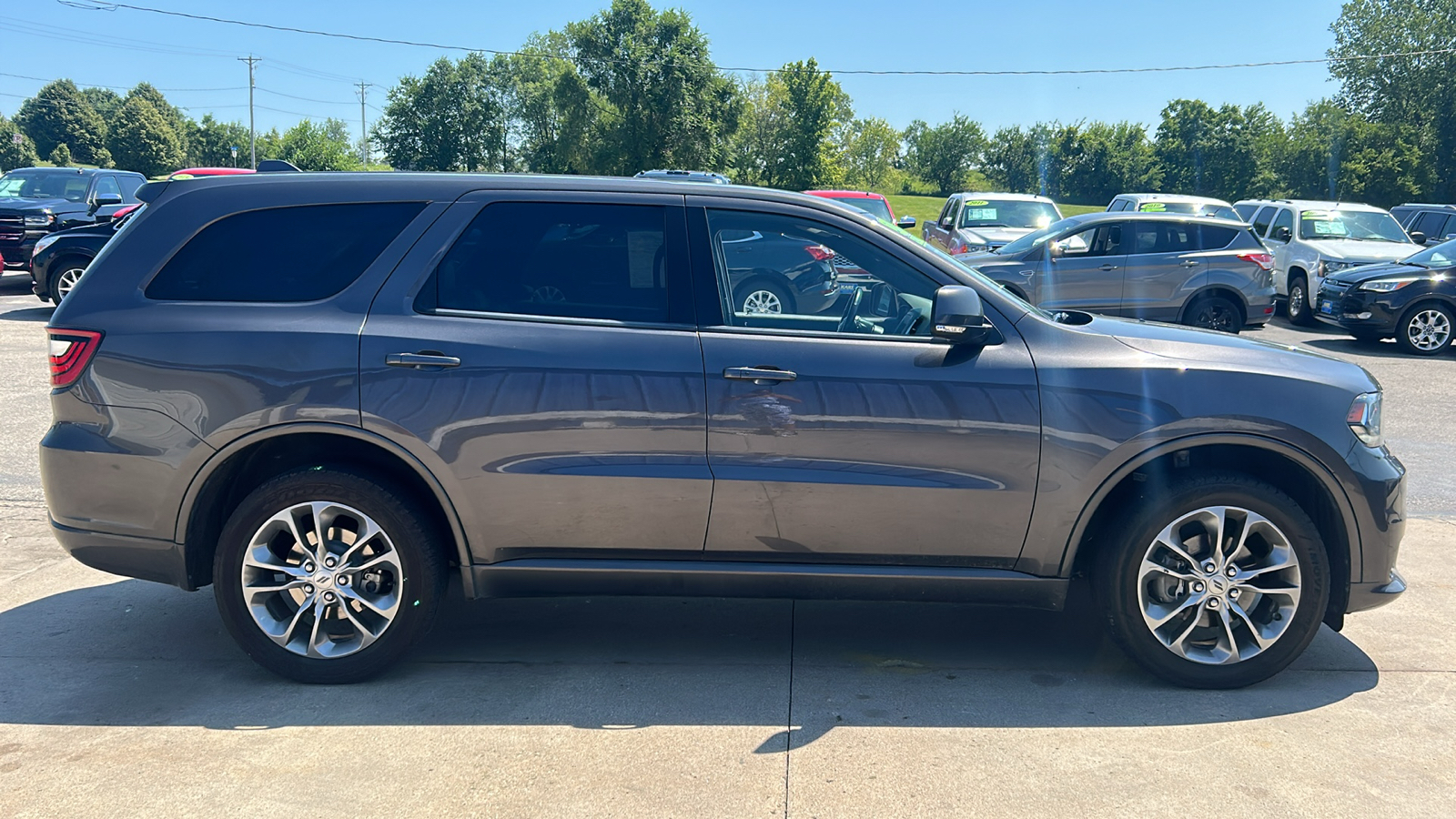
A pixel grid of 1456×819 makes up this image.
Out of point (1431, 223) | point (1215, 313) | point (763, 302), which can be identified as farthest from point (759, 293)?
point (1431, 223)

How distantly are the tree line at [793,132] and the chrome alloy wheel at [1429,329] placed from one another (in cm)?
4279

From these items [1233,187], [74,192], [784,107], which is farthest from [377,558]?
[1233,187]

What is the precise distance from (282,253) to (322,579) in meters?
1.21

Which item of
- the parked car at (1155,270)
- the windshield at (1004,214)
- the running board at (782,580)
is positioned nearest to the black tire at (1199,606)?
the running board at (782,580)

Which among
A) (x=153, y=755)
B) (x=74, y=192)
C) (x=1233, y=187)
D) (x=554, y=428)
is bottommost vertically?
(x=153, y=755)

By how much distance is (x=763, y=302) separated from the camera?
4117mm

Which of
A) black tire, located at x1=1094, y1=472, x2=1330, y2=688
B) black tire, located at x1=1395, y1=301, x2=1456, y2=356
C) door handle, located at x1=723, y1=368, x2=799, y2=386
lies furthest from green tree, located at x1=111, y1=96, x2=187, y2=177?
black tire, located at x1=1094, y1=472, x2=1330, y2=688

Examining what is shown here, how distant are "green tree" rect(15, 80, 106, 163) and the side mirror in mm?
132458

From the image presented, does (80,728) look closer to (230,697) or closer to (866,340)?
(230,697)

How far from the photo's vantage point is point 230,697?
389 cm

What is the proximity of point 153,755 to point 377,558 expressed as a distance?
92 cm

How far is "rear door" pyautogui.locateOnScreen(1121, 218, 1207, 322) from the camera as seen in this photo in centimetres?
1336

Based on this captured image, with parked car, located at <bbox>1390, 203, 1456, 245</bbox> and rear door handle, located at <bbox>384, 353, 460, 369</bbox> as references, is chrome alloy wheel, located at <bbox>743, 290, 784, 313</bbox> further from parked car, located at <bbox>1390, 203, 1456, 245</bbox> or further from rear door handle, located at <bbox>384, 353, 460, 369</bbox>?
parked car, located at <bbox>1390, 203, 1456, 245</bbox>

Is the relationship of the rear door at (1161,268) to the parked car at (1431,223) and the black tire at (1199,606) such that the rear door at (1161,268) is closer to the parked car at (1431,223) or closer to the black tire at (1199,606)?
the parked car at (1431,223)
